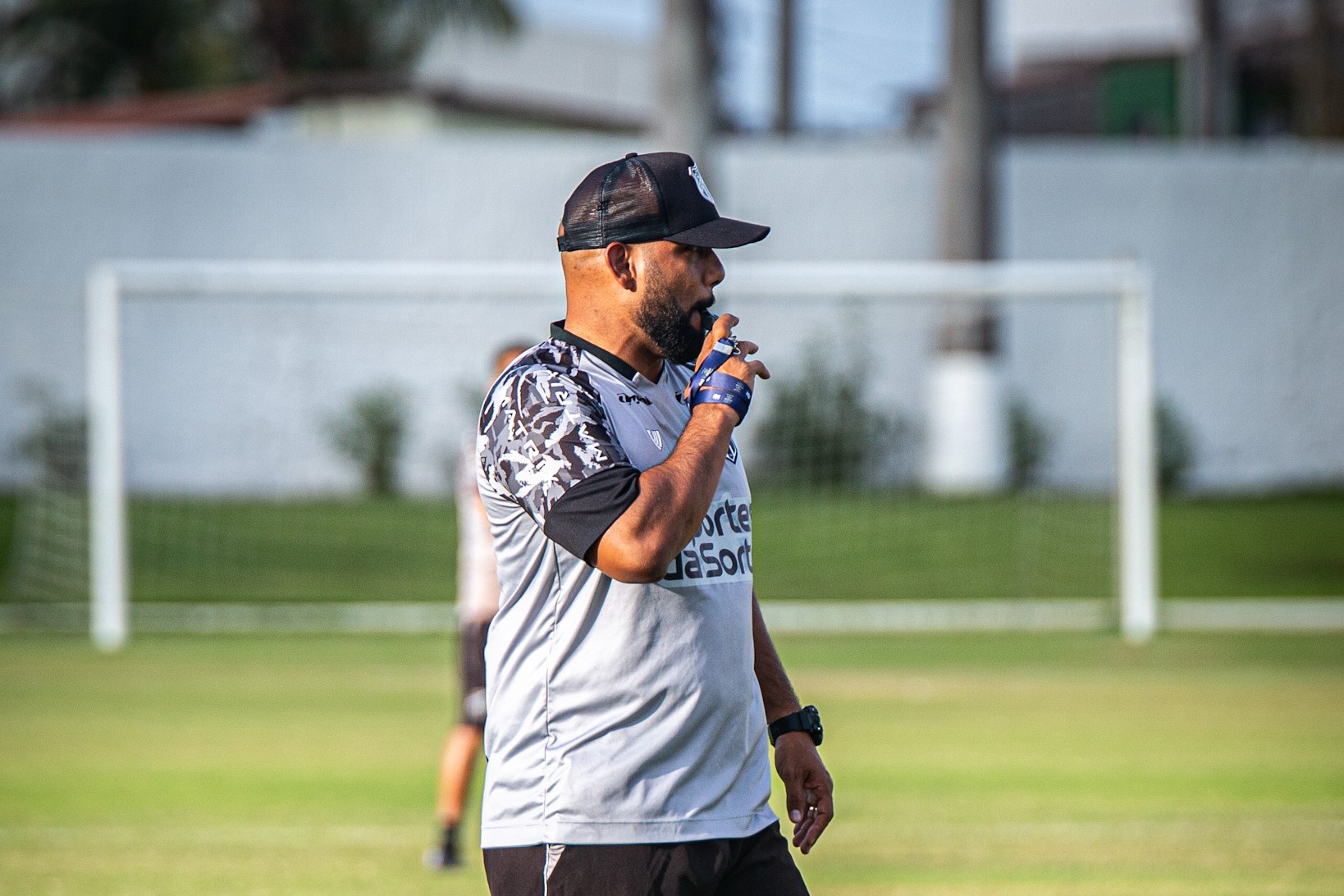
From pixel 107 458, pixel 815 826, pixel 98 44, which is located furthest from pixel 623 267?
pixel 98 44

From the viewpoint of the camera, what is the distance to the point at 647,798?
10.6ft

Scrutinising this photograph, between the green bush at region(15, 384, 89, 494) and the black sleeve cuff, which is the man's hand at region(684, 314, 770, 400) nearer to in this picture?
the black sleeve cuff

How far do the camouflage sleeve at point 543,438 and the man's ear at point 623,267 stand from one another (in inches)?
8.1

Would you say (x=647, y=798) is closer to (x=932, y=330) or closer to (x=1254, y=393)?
(x=932, y=330)

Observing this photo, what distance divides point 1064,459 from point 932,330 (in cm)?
243

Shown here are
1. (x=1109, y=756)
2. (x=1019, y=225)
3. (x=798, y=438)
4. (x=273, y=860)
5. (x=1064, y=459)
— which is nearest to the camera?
(x=273, y=860)

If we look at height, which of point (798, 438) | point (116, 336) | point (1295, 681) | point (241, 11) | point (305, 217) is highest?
point (241, 11)

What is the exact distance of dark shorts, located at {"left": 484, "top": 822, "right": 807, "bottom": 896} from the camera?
323 centimetres

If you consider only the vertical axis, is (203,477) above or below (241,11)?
below

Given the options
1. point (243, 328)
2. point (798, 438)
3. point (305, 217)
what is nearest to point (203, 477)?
point (243, 328)

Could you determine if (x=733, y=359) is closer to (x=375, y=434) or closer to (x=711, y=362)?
(x=711, y=362)

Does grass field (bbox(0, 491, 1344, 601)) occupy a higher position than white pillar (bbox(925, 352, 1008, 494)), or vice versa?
white pillar (bbox(925, 352, 1008, 494))

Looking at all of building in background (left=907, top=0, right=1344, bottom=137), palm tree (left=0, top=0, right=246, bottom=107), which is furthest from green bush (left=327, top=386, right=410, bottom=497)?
building in background (left=907, top=0, right=1344, bottom=137)

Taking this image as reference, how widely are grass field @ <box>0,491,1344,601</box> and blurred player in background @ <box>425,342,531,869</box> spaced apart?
1212cm
